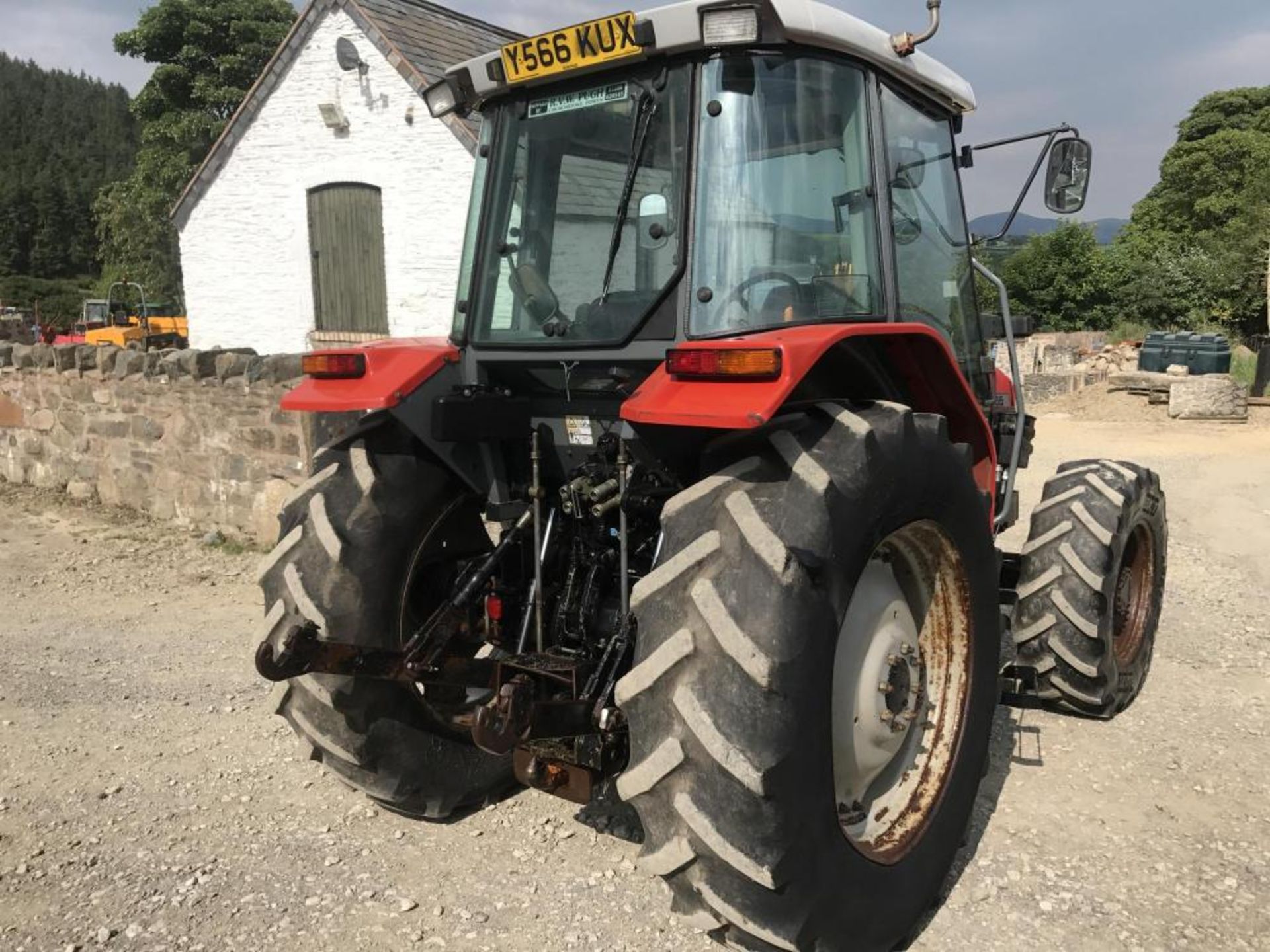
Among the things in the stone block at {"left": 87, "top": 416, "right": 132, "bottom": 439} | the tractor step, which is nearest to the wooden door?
the stone block at {"left": 87, "top": 416, "right": 132, "bottom": 439}

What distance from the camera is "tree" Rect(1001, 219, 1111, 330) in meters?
25.5

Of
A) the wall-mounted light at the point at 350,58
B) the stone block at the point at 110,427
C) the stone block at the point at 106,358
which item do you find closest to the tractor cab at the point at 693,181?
the stone block at the point at 110,427

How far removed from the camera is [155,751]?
13.2ft

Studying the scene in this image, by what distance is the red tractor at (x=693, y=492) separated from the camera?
7.20ft

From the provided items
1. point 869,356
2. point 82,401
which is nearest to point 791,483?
point 869,356

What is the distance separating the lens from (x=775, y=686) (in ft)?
6.91

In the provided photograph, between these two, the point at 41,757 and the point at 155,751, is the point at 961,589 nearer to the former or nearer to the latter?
the point at 155,751

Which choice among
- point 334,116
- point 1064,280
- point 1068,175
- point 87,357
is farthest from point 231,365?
point 1064,280

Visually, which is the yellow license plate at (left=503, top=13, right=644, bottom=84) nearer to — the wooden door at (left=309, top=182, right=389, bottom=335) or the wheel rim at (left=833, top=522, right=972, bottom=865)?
the wheel rim at (left=833, top=522, right=972, bottom=865)

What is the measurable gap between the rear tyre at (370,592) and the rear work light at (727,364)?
3.76 ft

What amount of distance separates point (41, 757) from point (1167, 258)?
27.4m

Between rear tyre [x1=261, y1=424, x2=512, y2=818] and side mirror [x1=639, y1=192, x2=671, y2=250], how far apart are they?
39.0 inches

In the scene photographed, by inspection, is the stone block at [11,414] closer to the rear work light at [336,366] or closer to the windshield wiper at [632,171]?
the rear work light at [336,366]

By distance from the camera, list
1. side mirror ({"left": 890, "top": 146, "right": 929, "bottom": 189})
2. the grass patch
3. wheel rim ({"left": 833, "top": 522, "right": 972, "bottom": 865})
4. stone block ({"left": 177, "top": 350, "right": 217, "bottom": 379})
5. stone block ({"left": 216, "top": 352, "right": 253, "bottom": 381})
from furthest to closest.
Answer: the grass patch < stone block ({"left": 177, "top": 350, "right": 217, "bottom": 379}) < stone block ({"left": 216, "top": 352, "right": 253, "bottom": 381}) < side mirror ({"left": 890, "top": 146, "right": 929, "bottom": 189}) < wheel rim ({"left": 833, "top": 522, "right": 972, "bottom": 865})
